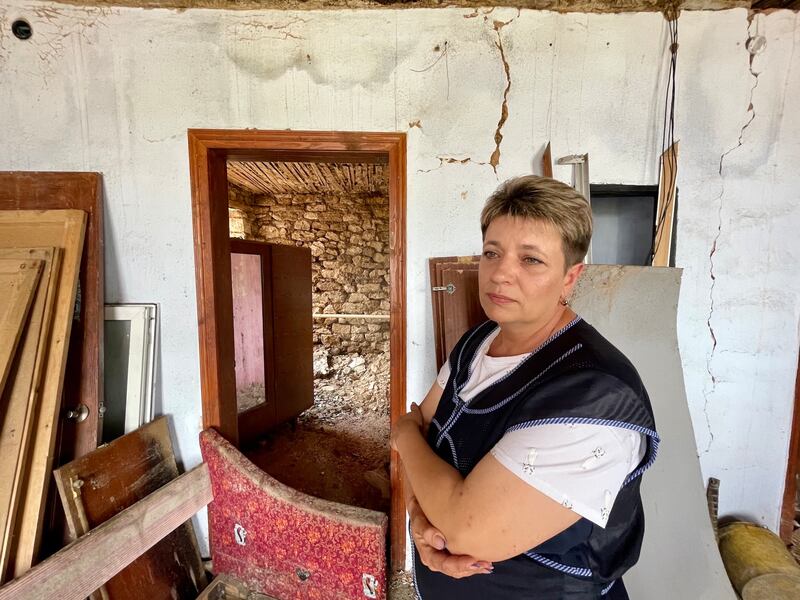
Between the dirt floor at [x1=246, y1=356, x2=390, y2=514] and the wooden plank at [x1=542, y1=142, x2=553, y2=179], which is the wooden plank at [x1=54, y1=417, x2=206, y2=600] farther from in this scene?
the wooden plank at [x1=542, y1=142, x2=553, y2=179]

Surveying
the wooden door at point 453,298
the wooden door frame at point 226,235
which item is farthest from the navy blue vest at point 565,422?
the wooden door frame at point 226,235

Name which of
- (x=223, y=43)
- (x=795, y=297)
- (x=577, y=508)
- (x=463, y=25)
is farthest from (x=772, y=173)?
(x=223, y=43)

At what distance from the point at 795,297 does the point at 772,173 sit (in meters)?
0.58

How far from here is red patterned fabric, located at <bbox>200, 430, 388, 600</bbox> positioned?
1447 millimetres

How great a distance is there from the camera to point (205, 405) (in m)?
1.70

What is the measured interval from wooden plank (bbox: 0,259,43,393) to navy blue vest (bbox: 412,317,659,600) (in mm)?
1576

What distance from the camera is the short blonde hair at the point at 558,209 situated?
70cm

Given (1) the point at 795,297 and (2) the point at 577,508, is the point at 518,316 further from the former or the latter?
(1) the point at 795,297

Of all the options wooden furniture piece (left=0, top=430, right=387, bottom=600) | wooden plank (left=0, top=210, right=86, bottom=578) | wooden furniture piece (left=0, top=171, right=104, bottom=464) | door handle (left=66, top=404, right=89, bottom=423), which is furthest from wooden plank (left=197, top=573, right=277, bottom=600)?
door handle (left=66, top=404, right=89, bottom=423)

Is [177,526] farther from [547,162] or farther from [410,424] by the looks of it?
[547,162]

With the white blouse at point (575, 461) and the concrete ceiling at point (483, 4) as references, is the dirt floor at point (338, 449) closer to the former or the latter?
the white blouse at point (575, 461)

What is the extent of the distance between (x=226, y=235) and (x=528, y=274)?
5.28ft

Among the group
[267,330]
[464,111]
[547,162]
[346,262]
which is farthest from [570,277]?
[346,262]

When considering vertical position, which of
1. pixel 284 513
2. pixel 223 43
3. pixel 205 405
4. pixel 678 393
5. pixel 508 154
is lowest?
pixel 284 513
